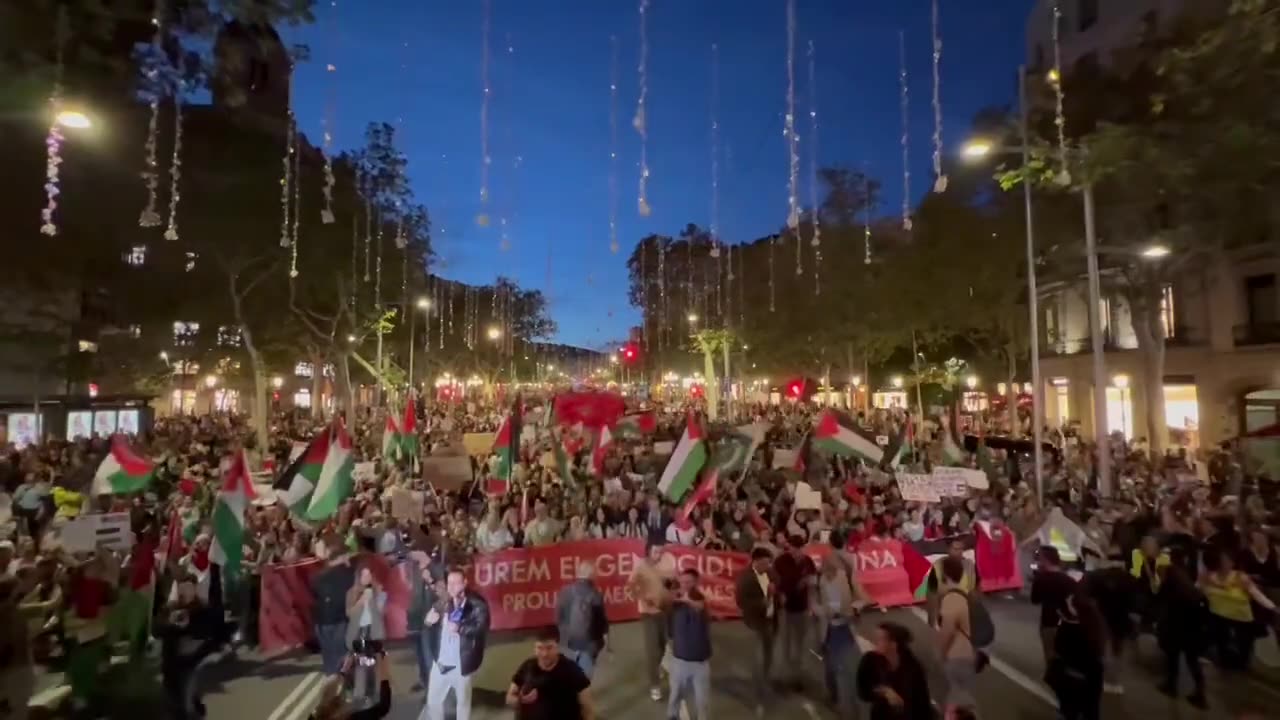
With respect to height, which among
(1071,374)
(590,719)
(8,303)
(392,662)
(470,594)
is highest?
(8,303)

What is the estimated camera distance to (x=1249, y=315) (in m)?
28.8

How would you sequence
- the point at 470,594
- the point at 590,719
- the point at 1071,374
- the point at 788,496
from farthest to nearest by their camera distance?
the point at 1071,374, the point at 788,496, the point at 470,594, the point at 590,719

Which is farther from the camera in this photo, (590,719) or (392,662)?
(392,662)

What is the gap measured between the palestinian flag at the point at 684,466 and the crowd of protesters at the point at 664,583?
0.54 meters

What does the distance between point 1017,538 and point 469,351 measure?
54839 millimetres

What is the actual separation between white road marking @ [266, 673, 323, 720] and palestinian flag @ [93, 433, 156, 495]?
253 inches

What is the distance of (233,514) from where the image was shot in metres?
9.70

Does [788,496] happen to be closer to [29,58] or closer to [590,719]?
[590,719]

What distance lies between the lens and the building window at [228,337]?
142ft

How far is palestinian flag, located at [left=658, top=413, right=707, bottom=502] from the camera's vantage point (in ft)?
41.0

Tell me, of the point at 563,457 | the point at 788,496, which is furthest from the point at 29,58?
the point at 788,496

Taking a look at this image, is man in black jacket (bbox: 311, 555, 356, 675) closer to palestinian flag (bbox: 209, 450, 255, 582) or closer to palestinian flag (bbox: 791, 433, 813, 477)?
palestinian flag (bbox: 209, 450, 255, 582)

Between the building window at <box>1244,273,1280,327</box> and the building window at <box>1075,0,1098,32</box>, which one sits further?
the building window at <box>1075,0,1098,32</box>

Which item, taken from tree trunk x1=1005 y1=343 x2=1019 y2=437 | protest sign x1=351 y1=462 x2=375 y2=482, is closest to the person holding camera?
protest sign x1=351 y1=462 x2=375 y2=482
